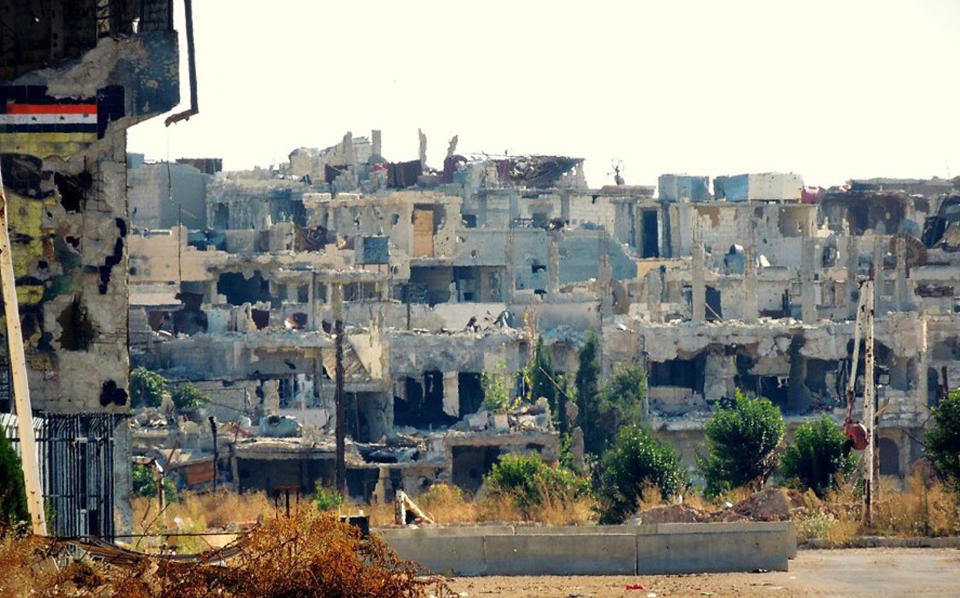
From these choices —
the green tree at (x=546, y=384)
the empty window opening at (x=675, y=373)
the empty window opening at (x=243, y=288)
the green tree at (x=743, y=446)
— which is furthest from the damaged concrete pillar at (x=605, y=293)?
the green tree at (x=743, y=446)

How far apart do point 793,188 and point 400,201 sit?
49.7 ft

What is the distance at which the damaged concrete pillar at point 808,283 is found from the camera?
54128 mm

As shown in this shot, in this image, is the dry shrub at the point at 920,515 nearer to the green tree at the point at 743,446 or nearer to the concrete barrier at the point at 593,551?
the concrete barrier at the point at 593,551

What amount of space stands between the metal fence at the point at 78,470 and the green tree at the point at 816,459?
13033mm

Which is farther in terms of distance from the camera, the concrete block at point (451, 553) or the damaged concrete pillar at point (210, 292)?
the damaged concrete pillar at point (210, 292)

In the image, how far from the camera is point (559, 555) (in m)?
17.9

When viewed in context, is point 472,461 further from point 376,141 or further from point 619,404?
point 376,141

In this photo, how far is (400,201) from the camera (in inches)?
2517

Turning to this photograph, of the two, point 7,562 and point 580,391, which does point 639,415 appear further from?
point 7,562

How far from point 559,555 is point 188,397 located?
26.8 m

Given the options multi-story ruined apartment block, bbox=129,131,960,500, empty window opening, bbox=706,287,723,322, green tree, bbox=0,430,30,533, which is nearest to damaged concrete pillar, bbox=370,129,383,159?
multi-story ruined apartment block, bbox=129,131,960,500

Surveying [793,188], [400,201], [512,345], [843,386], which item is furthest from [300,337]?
[793,188]

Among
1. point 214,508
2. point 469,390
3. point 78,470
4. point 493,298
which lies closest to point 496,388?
point 469,390

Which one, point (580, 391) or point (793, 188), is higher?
point (793, 188)
